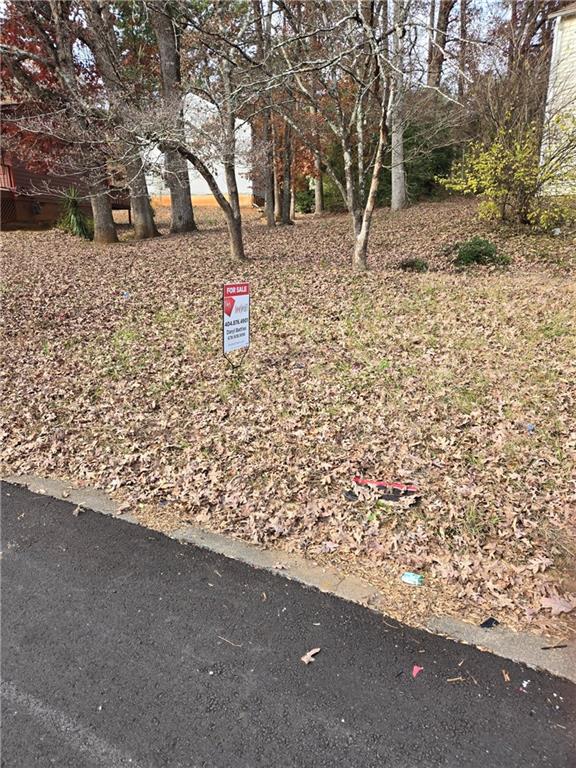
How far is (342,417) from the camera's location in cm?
441

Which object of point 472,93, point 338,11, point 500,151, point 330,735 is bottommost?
point 330,735

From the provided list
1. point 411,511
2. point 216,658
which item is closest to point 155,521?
→ point 216,658

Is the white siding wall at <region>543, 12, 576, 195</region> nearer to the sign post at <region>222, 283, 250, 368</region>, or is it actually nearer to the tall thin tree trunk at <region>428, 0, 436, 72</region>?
the tall thin tree trunk at <region>428, 0, 436, 72</region>

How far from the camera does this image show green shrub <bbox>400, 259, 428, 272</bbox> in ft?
31.0

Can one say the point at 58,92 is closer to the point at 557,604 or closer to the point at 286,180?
the point at 286,180

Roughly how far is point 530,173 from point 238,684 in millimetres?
10827

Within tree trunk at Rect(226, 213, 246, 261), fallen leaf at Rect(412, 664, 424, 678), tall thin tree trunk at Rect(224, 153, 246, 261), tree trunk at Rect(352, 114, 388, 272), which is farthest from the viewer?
tree trunk at Rect(226, 213, 246, 261)

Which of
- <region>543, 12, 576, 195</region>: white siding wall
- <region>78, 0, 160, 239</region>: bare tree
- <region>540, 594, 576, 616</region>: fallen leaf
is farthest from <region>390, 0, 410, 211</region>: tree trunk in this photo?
<region>540, 594, 576, 616</region>: fallen leaf

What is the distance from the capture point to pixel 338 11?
877 cm

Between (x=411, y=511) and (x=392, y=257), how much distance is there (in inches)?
314

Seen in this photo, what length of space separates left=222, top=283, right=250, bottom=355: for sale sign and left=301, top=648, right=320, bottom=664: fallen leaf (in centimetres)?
287

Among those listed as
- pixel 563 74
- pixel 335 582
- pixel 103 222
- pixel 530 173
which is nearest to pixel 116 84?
pixel 103 222

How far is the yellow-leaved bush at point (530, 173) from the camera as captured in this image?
9695 mm

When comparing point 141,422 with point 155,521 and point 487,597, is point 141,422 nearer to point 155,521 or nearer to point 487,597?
point 155,521
